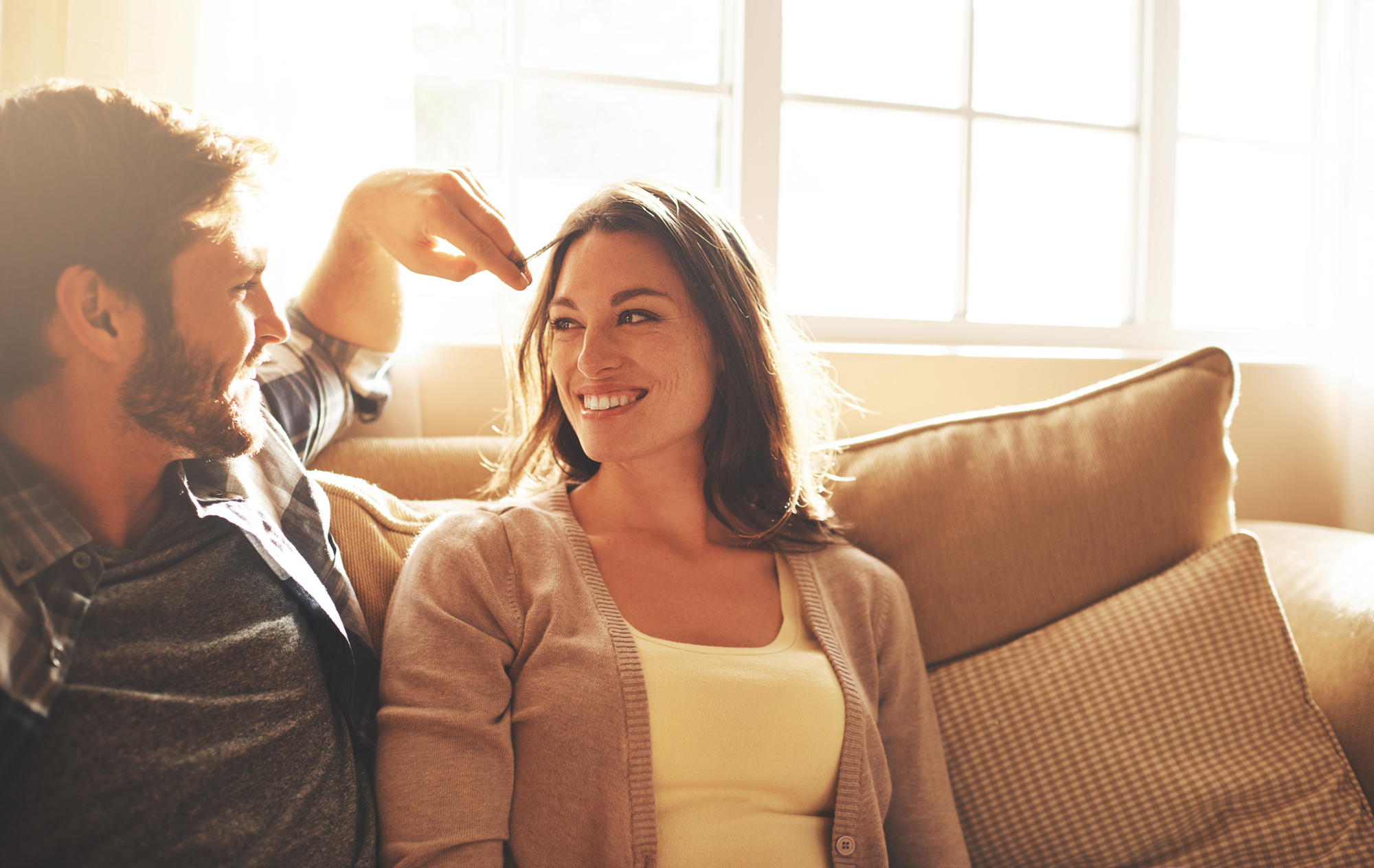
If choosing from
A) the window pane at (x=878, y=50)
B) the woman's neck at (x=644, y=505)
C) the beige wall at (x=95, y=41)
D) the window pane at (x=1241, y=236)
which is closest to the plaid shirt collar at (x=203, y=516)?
the woman's neck at (x=644, y=505)

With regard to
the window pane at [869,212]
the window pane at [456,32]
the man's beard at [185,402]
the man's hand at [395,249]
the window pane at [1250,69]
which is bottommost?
the man's beard at [185,402]

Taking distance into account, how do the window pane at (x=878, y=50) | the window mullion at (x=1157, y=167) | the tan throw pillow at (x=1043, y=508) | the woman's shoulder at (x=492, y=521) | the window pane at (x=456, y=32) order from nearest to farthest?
1. the woman's shoulder at (x=492, y=521)
2. the tan throw pillow at (x=1043, y=508)
3. the window pane at (x=456, y=32)
4. the window pane at (x=878, y=50)
5. the window mullion at (x=1157, y=167)

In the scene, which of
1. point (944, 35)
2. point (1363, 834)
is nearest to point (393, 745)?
point (1363, 834)

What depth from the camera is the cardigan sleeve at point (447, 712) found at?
0.87 metres

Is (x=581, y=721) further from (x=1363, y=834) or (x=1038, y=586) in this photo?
(x=1363, y=834)

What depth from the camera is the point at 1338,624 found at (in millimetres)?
1262

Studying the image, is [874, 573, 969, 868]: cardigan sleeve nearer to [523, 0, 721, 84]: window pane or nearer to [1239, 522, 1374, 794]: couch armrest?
[1239, 522, 1374, 794]: couch armrest

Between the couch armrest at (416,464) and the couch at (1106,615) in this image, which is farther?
the couch armrest at (416,464)

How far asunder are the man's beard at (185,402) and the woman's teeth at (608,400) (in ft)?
1.26

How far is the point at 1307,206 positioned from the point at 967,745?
92.4 inches

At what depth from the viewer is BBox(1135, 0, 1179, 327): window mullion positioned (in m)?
2.39

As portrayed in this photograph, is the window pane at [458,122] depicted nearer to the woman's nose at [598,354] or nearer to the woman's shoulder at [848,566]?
the woman's nose at [598,354]

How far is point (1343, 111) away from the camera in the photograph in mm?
2543

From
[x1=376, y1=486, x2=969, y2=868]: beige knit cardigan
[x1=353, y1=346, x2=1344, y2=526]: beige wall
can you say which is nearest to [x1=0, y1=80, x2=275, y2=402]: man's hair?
[x1=376, y1=486, x2=969, y2=868]: beige knit cardigan
